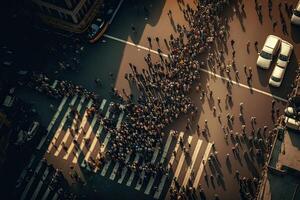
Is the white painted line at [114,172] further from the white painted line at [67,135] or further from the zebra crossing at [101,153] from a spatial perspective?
the white painted line at [67,135]

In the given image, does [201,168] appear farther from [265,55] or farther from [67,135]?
[67,135]

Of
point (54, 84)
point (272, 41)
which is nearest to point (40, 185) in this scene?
point (54, 84)

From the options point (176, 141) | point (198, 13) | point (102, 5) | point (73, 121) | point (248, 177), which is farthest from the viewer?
point (102, 5)

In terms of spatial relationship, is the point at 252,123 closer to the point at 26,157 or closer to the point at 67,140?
the point at 67,140

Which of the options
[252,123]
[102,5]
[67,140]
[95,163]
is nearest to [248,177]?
[252,123]

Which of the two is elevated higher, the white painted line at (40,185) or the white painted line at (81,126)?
the white painted line at (81,126)

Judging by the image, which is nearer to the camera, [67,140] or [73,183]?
[73,183]

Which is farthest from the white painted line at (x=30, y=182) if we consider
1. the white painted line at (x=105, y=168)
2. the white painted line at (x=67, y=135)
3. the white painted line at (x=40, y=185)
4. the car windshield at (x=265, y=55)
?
the car windshield at (x=265, y=55)
